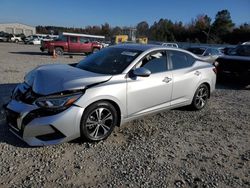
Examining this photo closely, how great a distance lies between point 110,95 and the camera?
4434 mm

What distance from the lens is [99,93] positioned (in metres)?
4.30

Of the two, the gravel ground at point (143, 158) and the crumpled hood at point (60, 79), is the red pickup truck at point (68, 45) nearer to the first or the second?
the gravel ground at point (143, 158)

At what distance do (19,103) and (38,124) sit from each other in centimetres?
56

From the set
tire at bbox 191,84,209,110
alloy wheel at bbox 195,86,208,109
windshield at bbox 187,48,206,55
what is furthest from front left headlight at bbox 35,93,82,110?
windshield at bbox 187,48,206,55

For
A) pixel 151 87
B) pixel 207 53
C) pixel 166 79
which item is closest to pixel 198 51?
pixel 207 53

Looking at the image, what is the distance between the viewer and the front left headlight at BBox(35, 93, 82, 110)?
3987 mm

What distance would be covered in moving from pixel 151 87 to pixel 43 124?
6.78ft

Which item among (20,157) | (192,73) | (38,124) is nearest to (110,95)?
(38,124)

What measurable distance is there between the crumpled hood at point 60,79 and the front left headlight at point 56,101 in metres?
0.13

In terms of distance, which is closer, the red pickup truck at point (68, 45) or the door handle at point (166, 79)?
the door handle at point (166, 79)

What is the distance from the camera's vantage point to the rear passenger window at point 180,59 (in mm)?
5715

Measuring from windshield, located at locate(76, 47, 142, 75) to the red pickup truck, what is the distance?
59.3 ft

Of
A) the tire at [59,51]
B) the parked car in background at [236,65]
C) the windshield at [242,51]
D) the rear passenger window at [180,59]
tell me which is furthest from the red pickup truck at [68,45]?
the rear passenger window at [180,59]

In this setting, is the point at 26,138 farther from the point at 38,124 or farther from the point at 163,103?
the point at 163,103
